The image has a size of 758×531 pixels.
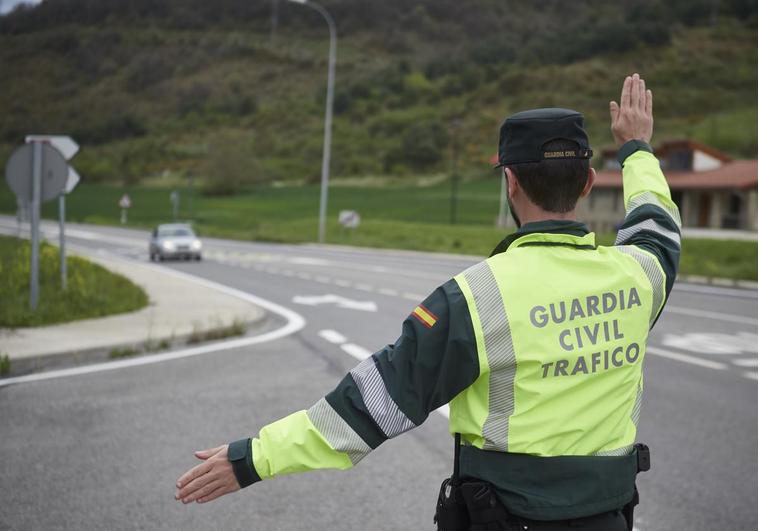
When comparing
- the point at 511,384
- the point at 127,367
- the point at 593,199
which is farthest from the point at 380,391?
the point at 593,199

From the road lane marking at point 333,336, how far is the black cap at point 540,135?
27.8 ft

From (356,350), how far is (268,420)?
3592 millimetres

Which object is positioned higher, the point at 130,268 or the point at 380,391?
the point at 380,391

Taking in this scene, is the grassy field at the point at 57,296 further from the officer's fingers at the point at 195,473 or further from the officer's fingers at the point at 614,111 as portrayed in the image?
the officer's fingers at the point at 614,111

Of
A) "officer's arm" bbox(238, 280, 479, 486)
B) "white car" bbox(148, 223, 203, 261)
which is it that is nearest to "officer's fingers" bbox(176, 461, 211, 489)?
"officer's arm" bbox(238, 280, 479, 486)

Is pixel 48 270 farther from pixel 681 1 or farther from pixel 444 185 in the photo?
pixel 681 1

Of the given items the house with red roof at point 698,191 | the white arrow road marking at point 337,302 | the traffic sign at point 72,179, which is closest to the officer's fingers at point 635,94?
the white arrow road marking at point 337,302

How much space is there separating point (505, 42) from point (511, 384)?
19773 cm

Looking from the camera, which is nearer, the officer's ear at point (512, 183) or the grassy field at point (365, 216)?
the officer's ear at point (512, 183)

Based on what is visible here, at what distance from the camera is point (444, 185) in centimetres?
10356

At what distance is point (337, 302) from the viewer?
51.8 feet

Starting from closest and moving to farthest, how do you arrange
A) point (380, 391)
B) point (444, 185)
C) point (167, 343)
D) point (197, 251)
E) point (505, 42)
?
1. point (380, 391)
2. point (167, 343)
3. point (197, 251)
4. point (444, 185)
5. point (505, 42)

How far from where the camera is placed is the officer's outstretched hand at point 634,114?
2797mm

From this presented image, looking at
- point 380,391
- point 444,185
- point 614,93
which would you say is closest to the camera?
point 380,391
